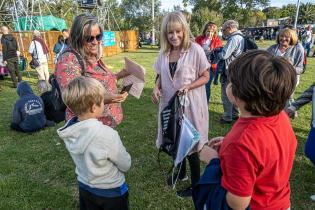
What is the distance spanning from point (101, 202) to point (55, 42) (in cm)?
1568

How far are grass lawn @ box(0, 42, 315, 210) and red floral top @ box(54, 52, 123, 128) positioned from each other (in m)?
A: 1.28

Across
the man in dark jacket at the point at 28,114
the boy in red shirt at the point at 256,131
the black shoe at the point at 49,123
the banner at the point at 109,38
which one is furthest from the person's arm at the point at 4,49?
the banner at the point at 109,38

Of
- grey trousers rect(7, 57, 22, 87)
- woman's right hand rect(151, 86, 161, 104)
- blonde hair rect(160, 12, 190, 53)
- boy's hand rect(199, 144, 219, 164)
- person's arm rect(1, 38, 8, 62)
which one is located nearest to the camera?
boy's hand rect(199, 144, 219, 164)

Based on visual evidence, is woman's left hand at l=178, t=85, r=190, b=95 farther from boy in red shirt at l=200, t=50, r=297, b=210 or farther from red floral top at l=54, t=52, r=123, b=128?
boy in red shirt at l=200, t=50, r=297, b=210

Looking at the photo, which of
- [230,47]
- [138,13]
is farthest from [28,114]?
[138,13]

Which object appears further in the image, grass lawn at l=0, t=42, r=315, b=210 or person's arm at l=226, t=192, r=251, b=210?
grass lawn at l=0, t=42, r=315, b=210

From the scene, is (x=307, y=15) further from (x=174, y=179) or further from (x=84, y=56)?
(x=84, y=56)

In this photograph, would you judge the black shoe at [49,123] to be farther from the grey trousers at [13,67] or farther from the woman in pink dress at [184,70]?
the grey trousers at [13,67]

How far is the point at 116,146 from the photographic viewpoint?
2104 mm

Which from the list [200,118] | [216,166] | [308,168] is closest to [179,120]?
[200,118]

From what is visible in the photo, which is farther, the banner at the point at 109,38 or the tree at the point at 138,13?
the tree at the point at 138,13

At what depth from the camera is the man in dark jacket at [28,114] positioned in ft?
19.2

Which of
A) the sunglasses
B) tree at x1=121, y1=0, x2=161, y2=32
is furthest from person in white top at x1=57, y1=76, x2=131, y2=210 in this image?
tree at x1=121, y1=0, x2=161, y2=32

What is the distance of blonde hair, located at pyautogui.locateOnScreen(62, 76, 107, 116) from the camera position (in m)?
2.03
